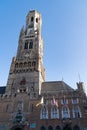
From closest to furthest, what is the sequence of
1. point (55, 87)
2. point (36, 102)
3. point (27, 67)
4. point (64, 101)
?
point (64, 101)
point (36, 102)
point (55, 87)
point (27, 67)

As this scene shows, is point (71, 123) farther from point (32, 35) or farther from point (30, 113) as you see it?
point (32, 35)

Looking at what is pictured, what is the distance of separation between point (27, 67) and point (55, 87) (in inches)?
354

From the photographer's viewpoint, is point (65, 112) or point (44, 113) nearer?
point (65, 112)

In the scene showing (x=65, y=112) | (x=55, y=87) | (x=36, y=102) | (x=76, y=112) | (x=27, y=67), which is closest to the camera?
(x=76, y=112)

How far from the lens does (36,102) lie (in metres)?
35.6

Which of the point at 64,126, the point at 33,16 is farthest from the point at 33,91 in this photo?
the point at 33,16

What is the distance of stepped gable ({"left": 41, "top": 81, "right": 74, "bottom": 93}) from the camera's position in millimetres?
38713

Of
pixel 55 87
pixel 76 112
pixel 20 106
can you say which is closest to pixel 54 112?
pixel 76 112

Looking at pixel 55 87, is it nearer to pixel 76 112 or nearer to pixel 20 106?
pixel 76 112

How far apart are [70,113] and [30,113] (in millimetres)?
8180

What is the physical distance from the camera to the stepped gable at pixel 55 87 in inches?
1524

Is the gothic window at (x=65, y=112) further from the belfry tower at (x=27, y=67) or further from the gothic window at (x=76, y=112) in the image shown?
the belfry tower at (x=27, y=67)

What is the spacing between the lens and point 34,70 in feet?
138

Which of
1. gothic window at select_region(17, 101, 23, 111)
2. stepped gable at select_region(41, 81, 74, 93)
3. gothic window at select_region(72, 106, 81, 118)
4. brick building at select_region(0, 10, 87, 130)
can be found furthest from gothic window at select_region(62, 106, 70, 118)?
gothic window at select_region(17, 101, 23, 111)
